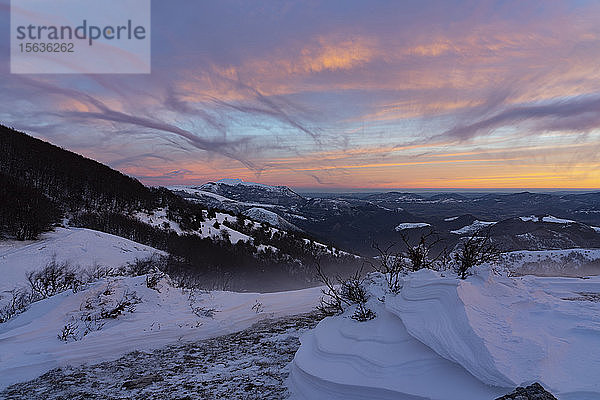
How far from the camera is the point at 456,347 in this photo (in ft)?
10.1

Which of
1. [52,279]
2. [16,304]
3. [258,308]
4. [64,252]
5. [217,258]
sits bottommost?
[217,258]

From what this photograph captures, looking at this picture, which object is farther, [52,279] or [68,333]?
[52,279]

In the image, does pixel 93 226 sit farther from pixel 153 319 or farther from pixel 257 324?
pixel 257 324

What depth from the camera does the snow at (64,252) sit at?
35.2 feet

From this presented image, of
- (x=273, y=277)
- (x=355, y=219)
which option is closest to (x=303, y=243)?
(x=273, y=277)

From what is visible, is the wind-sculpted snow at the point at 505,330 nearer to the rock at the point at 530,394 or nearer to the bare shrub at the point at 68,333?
the rock at the point at 530,394

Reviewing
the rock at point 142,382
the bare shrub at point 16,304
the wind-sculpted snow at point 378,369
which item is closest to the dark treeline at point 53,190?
the bare shrub at point 16,304

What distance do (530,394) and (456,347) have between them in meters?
0.79

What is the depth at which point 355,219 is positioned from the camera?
17088cm

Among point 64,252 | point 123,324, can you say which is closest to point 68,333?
point 123,324

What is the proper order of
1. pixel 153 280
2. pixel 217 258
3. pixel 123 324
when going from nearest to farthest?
pixel 123 324
pixel 153 280
pixel 217 258

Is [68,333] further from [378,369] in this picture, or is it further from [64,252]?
[64,252]

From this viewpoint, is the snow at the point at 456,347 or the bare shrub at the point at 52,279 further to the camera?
the bare shrub at the point at 52,279

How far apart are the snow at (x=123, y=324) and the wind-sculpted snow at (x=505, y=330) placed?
4.48m
